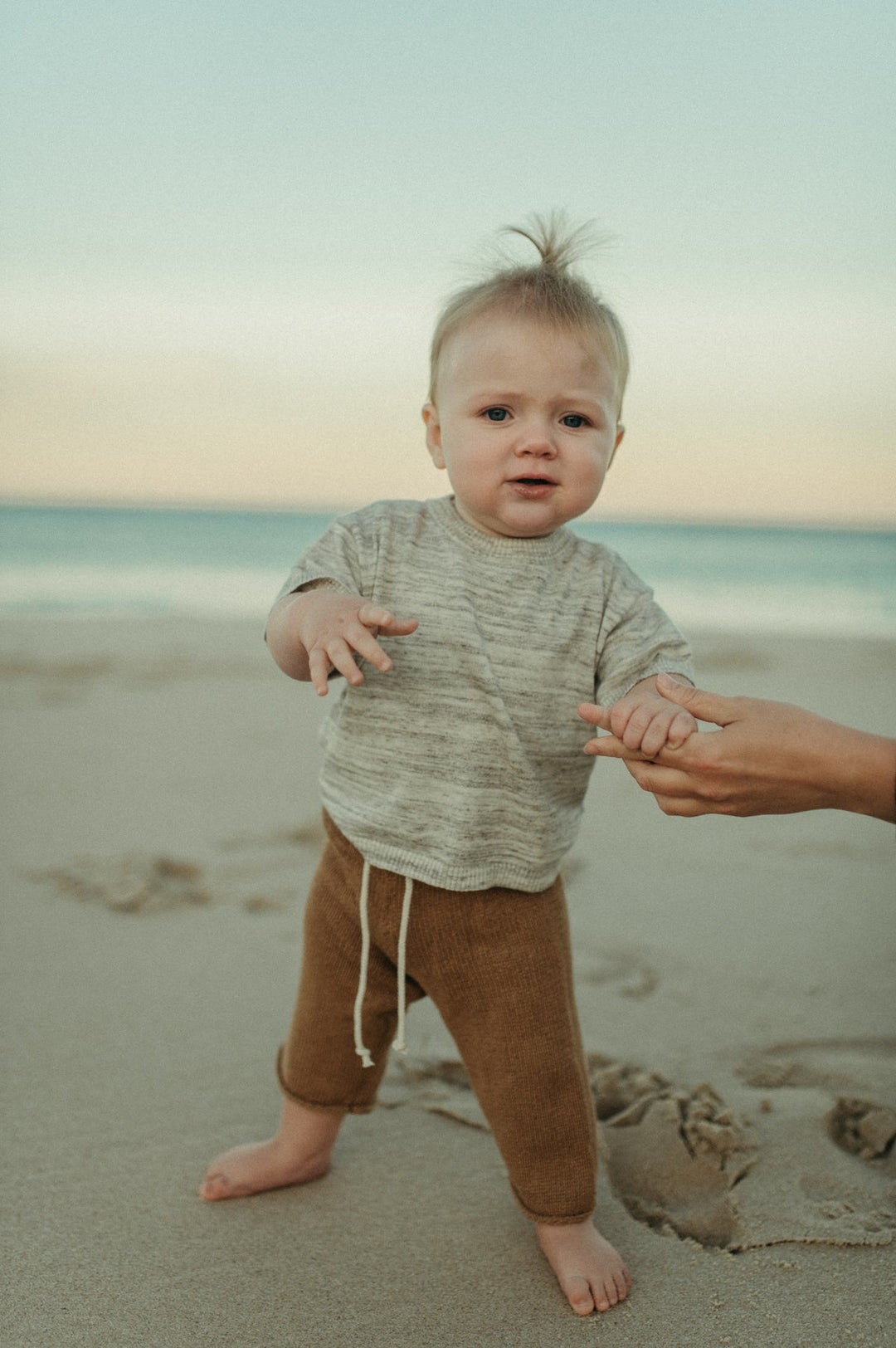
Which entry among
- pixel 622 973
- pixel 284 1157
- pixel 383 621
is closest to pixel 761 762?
pixel 383 621

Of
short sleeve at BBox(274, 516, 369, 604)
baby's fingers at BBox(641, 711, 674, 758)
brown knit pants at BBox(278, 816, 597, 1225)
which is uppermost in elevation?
short sleeve at BBox(274, 516, 369, 604)

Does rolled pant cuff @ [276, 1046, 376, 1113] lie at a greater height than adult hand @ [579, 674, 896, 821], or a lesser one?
lesser

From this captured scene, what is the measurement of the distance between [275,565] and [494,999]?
20197mm

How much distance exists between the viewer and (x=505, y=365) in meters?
1.63

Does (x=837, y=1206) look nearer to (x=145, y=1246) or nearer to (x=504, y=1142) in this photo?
(x=504, y=1142)

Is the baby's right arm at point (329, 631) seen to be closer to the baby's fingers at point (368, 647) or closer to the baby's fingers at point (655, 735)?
the baby's fingers at point (368, 647)

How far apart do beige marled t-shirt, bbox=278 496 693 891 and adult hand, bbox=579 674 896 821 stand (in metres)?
0.16

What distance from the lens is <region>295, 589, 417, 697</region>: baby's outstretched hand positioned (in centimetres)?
136

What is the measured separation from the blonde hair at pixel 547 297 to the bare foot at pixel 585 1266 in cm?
133

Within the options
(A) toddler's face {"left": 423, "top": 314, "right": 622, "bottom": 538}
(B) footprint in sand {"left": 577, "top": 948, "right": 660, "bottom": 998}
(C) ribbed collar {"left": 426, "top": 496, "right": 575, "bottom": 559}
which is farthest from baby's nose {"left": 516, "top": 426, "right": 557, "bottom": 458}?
(B) footprint in sand {"left": 577, "top": 948, "right": 660, "bottom": 998}

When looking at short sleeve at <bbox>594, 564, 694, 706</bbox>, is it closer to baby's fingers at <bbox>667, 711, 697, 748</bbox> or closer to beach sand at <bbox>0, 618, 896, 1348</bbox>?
baby's fingers at <bbox>667, 711, 697, 748</bbox>

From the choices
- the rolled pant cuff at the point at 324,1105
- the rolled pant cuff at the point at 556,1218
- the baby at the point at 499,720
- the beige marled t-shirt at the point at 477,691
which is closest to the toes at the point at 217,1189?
the rolled pant cuff at the point at 324,1105

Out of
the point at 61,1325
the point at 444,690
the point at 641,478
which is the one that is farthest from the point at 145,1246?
the point at 641,478

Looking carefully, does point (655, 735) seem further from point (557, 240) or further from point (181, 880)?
point (181, 880)
